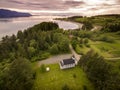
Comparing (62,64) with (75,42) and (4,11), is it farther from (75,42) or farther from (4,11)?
(4,11)

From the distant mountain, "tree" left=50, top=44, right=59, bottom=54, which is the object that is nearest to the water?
the distant mountain

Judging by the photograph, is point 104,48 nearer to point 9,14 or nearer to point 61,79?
point 61,79

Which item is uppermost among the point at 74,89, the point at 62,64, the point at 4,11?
the point at 4,11

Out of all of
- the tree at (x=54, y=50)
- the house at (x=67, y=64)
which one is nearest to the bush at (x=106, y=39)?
the tree at (x=54, y=50)

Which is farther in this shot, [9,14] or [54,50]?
[9,14]

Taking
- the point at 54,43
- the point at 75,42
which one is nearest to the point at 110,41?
the point at 75,42

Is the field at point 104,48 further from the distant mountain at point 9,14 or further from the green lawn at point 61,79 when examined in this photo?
the distant mountain at point 9,14

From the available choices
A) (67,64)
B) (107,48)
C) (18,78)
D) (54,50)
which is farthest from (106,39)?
(18,78)

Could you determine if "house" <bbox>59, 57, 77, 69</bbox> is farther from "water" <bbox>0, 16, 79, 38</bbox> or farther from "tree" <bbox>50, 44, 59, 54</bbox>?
"water" <bbox>0, 16, 79, 38</bbox>
